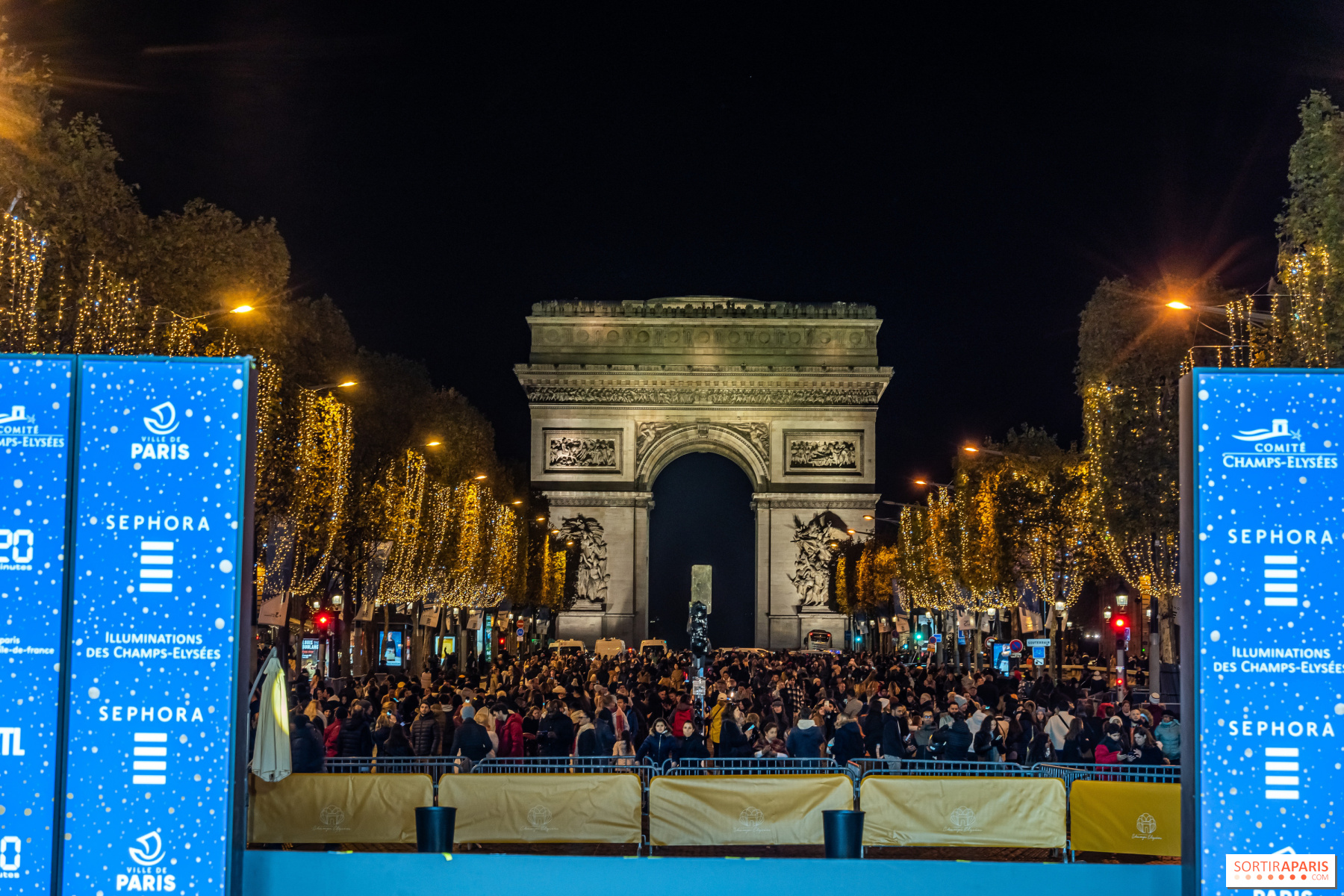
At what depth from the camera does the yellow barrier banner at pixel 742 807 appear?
44.3 feet

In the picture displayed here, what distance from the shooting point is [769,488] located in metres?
82.4

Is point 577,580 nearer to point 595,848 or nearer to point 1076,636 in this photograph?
point 1076,636

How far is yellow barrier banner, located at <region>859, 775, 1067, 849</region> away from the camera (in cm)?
1339

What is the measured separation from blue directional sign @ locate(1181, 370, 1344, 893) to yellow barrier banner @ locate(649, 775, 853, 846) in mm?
5939

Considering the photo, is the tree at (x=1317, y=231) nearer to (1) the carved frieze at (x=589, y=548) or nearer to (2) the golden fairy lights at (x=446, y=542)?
(2) the golden fairy lights at (x=446, y=542)

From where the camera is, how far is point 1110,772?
52.9 feet

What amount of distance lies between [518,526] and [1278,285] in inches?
1722

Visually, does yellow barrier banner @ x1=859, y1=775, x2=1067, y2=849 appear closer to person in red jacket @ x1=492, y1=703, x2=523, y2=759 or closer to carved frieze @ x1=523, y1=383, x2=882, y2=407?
person in red jacket @ x1=492, y1=703, x2=523, y2=759

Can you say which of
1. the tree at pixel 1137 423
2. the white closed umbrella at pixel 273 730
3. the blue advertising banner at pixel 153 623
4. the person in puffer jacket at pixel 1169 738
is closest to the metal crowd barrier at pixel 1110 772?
the person in puffer jacket at pixel 1169 738

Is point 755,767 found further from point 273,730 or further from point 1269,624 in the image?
point 1269,624

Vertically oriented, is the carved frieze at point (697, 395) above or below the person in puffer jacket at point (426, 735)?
above

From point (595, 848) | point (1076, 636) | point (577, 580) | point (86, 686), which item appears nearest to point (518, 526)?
point (577, 580)

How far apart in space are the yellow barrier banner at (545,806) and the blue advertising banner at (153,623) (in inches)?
233

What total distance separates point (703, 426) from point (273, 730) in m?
71.7
